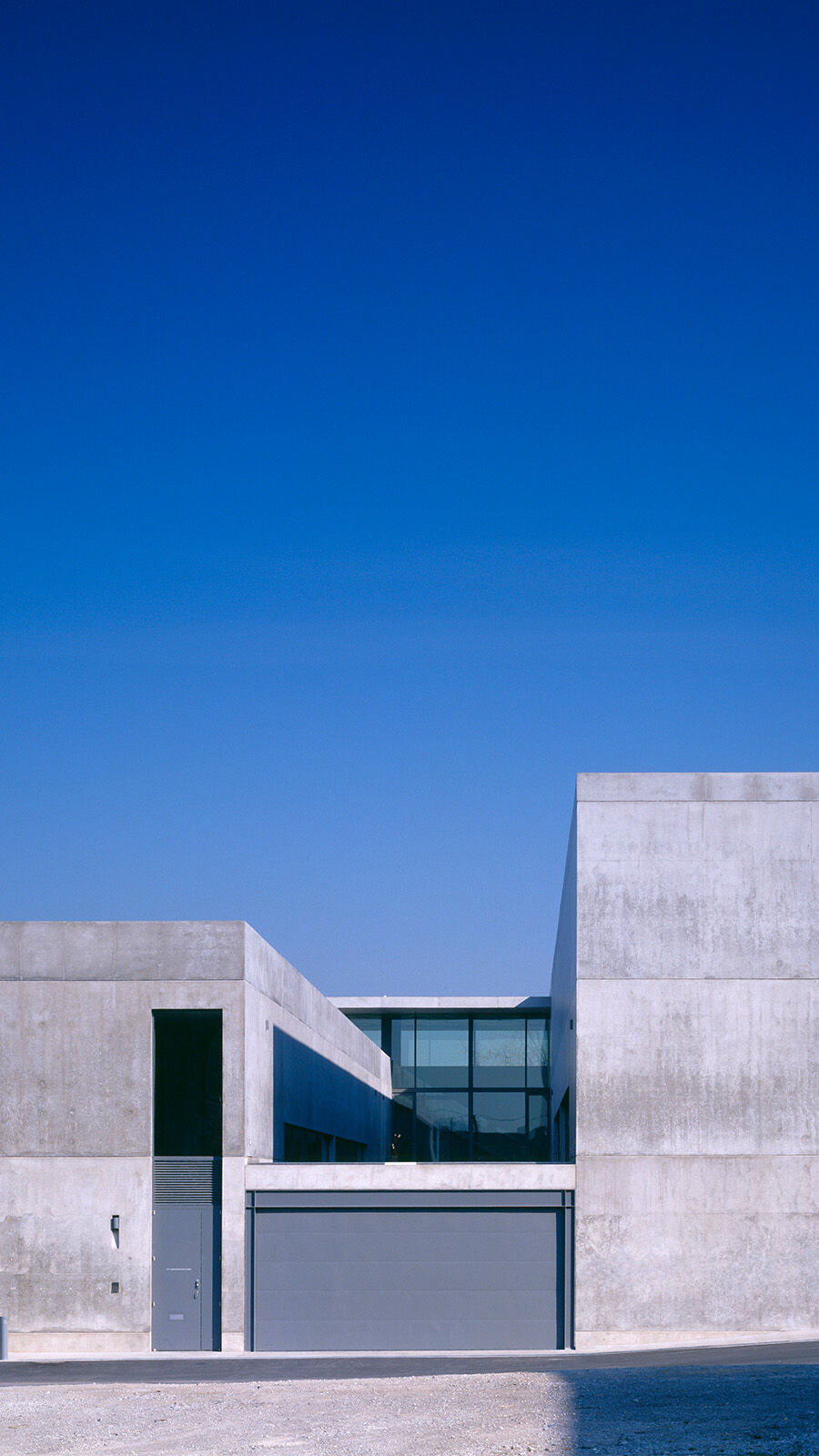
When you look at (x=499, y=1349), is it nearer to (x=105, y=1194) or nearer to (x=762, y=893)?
(x=105, y=1194)

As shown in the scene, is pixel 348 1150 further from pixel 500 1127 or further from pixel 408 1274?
pixel 408 1274

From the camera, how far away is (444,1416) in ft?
52.3

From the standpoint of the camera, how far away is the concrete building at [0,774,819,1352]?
2297 cm

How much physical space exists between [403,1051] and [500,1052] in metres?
3.31

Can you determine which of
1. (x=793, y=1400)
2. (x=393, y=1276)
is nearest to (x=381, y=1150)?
(x=393, y=1276)

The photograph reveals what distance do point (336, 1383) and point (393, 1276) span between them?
473cm

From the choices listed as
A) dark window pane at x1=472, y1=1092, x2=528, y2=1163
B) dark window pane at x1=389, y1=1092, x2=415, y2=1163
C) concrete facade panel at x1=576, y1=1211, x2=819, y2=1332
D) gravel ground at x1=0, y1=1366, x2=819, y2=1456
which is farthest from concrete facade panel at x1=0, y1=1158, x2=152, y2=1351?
dark window pane at x1=389, y1=1092, x2=415, y2=1163

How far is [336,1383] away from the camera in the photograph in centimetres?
1886

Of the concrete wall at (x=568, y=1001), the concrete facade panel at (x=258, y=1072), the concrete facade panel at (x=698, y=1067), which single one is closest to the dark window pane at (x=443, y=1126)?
the concrete wall at (x=568, y=1001)

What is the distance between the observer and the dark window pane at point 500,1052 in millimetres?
46344

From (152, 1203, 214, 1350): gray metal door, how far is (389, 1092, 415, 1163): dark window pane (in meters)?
25.0

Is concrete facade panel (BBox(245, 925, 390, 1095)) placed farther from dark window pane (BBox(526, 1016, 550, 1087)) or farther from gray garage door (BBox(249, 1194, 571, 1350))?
dark window pane (BBox(526, 1016, 550, 1087))

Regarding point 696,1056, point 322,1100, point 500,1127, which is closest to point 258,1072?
point 696,1056

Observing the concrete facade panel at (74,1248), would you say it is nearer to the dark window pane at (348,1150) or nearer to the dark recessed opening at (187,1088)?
the dark recessed opening at (187,1088)
